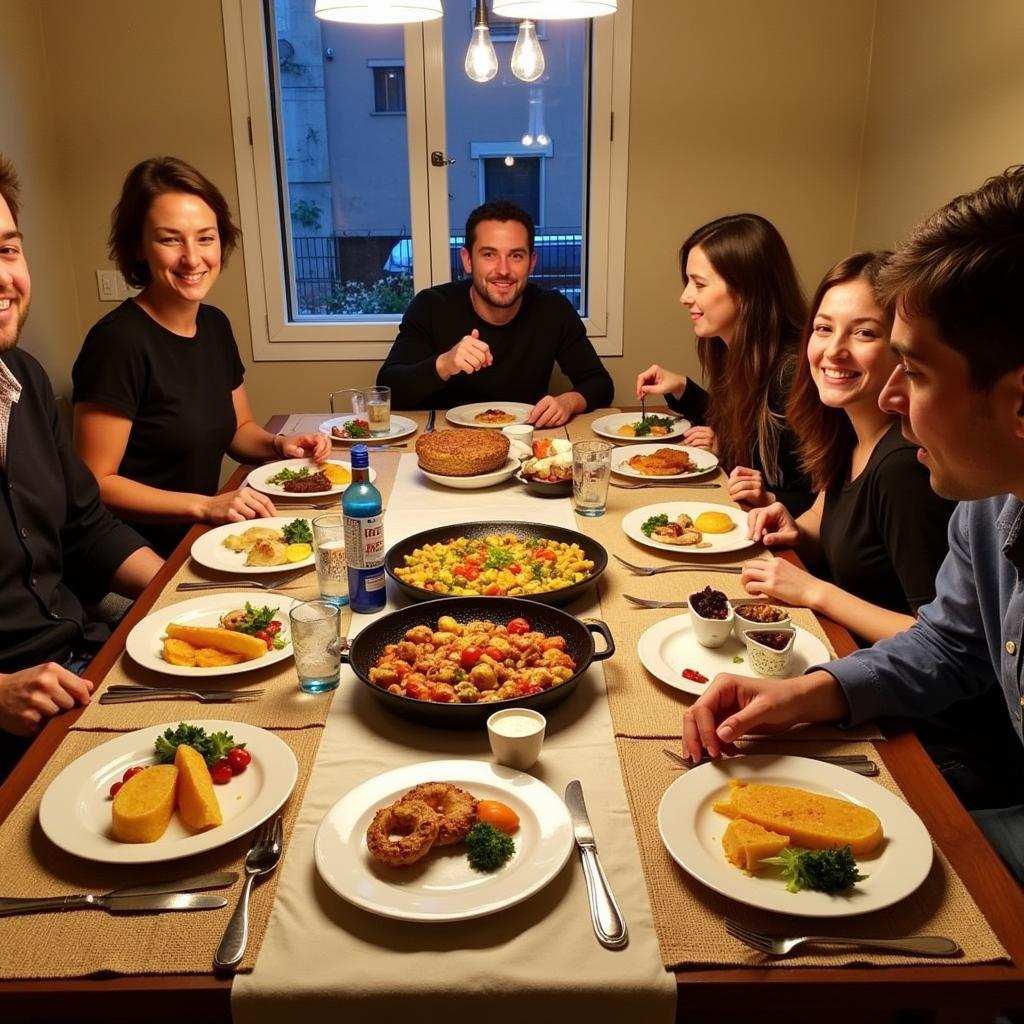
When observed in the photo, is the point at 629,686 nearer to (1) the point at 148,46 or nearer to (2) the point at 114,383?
(2) the point at 114,383

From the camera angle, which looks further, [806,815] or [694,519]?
[694,519]

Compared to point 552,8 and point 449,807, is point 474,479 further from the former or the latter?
point 449,807

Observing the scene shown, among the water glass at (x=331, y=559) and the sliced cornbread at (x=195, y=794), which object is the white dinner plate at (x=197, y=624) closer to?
the water glass at (x=331, y=559)

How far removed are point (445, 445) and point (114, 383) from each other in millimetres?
878

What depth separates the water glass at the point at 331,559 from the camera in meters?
1.67

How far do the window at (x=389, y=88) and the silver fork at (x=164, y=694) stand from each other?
10.5ft

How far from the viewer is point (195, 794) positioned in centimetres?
107

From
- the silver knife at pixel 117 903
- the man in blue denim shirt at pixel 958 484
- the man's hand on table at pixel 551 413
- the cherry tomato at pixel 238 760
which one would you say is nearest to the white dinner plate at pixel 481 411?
the man's hand on table at pixel 551 413

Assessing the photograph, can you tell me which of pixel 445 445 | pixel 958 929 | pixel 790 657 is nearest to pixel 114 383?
pixel 445 445

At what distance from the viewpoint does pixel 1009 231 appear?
1.02 m

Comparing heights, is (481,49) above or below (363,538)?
above

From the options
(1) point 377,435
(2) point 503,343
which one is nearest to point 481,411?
(1) point 377,435

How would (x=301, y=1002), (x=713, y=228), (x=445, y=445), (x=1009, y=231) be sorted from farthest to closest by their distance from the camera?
1. (x=713, y=228)
2. (x=445, y=445)
3. (x=1009, y=231)
4. (x=301, y=1002)

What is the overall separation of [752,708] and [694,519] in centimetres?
91
